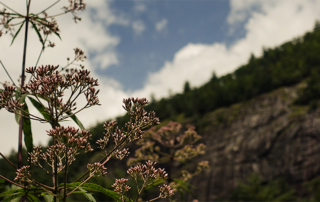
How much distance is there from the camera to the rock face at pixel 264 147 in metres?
48.7

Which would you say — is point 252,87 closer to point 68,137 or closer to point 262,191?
point 262,191

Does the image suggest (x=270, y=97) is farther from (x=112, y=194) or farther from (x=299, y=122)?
(x=112, y=194)

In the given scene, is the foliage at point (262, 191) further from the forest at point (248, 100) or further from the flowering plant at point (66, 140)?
the flowering plant at point (66, 140)

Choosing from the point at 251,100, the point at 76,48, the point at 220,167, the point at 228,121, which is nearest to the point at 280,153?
the point at 220,167

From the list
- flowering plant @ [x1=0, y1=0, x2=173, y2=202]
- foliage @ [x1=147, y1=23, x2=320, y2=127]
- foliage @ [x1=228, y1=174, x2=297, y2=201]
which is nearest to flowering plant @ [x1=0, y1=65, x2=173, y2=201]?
flowering plant @ [x1=0, y1=0, x2=173, y2=202]

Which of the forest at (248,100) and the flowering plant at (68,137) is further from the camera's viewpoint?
the forest at (248,100)

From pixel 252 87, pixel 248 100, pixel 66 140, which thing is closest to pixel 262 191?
pixel 248 100

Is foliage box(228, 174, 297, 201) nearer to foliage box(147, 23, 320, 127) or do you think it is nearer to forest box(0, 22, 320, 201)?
forest box(0, 22, 320, 201)

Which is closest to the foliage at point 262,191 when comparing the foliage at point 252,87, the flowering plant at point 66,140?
the foliage at point 252,87

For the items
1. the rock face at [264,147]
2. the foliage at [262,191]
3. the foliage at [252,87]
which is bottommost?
the foliage at [262,191]

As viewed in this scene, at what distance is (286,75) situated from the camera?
74625mm

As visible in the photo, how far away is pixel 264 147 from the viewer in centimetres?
5353

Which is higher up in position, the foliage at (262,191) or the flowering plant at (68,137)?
the flowering plant at (68,137)

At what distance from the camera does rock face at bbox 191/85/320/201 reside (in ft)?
160
